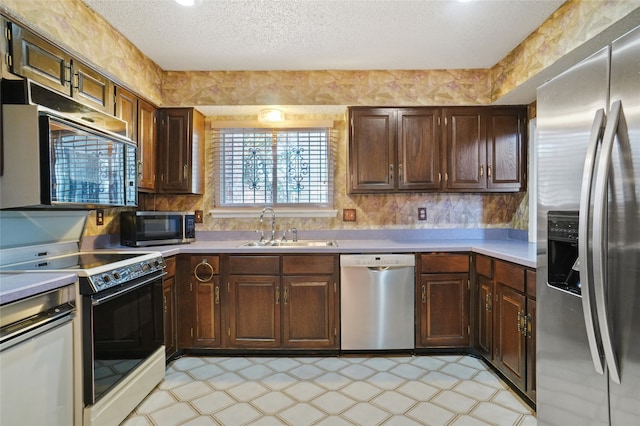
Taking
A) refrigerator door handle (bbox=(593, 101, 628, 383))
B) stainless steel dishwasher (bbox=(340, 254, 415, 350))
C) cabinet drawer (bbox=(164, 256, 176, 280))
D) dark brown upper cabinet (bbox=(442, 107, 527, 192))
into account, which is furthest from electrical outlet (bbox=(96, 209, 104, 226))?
refrigerator door handle (bbox=(593, 101, 628, 383))

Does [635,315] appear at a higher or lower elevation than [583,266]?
lower

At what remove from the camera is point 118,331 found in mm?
1748

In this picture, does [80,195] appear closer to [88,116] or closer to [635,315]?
[88,116]

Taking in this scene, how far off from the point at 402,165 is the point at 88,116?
2348 mm

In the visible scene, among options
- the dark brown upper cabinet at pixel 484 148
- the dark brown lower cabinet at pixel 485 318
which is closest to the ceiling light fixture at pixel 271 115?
the dark brown upper cabinet at pixel 484 148

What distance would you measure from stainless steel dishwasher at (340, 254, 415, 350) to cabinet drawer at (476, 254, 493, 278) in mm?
500

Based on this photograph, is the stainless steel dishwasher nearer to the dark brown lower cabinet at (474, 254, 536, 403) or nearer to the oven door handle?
the dark brown lower cabinet at (474, 254, 536, 403)

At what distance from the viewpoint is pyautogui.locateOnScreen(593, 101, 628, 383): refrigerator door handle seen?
104cm

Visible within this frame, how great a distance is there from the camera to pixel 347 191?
3076 mm

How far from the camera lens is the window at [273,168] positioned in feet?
10.5

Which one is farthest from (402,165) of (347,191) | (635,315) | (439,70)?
(635,315)

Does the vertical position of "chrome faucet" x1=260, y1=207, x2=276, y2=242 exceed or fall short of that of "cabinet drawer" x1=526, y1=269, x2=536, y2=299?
it exceeds it

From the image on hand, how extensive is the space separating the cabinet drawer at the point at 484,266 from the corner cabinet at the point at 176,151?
8.26 ft

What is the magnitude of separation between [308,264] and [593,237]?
184 cm
